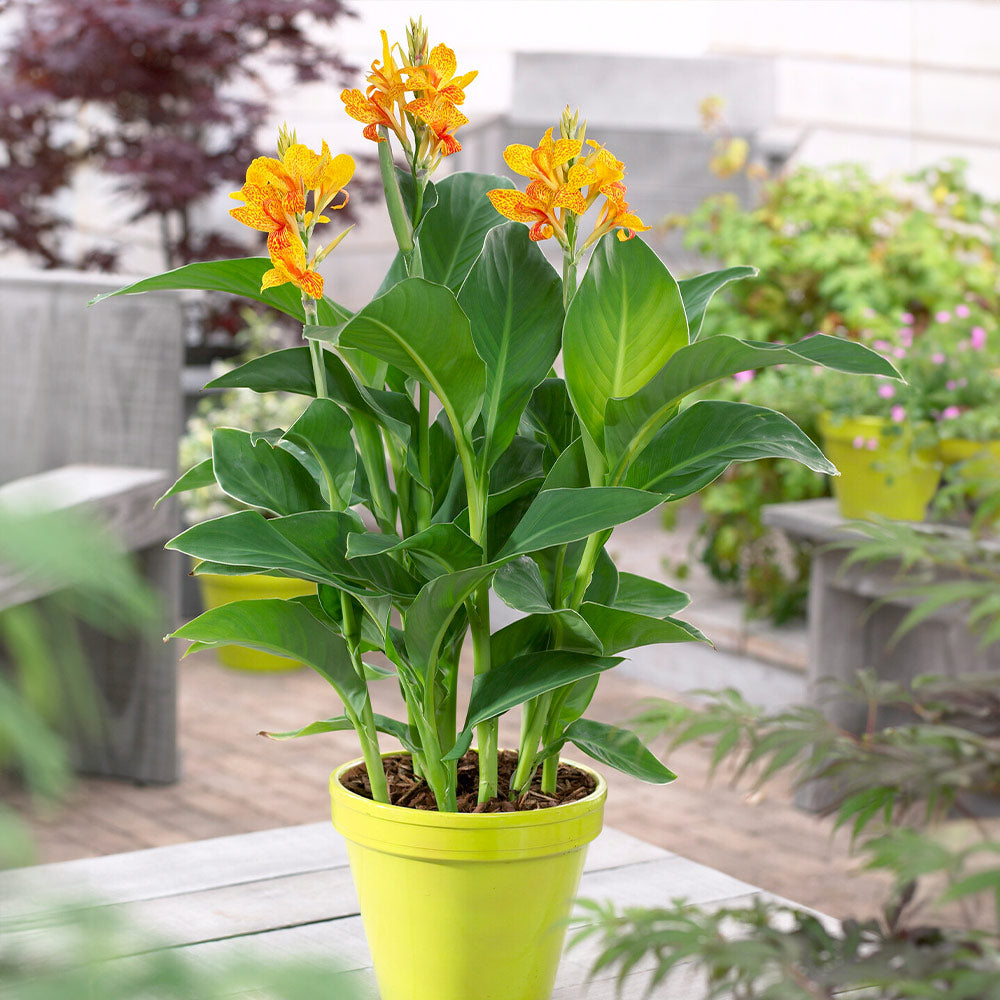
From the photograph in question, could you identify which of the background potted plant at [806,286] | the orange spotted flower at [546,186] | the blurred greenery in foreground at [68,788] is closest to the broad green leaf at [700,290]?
the orange spotted flower at [546,186]

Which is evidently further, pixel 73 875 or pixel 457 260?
pixel 457 260

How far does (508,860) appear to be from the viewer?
28.2 inches

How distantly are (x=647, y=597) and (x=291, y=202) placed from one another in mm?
338

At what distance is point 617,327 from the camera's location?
69 centimetres

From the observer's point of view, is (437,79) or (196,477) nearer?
(437,79)

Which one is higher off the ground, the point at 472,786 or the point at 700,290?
the point at 700,290

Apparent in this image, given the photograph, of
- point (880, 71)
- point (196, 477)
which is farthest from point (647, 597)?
point (880, 71)

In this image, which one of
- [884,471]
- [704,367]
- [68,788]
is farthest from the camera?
[884,471]

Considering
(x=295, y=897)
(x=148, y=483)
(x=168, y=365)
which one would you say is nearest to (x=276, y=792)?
(x=148, y=483)

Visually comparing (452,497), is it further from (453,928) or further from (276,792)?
(276,792)

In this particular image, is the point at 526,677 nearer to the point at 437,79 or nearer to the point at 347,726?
the point at 347,726

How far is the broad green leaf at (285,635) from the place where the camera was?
723 mm

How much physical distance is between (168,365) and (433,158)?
172 centimetres

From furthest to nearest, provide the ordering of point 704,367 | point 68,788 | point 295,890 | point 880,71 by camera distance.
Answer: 1. point 880,71
2. point 295,890
3. point 704,367
4. point 68,788
